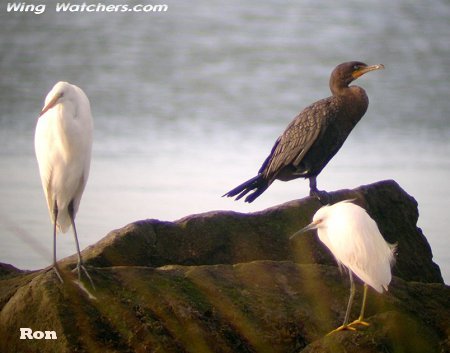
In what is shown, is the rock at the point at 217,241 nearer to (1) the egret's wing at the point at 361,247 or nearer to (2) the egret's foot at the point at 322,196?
(2) the egret's foot at the point at 322,196

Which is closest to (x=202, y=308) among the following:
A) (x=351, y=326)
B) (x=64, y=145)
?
(x=351, y=326)

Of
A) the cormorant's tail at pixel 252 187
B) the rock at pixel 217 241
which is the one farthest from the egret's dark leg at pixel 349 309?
the cormorant's tail at pixel 252 187

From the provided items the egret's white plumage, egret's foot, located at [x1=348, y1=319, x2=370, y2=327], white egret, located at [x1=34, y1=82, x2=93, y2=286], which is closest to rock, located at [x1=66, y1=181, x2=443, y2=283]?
white egret, located at [x1=34, y1=82, x2=93, y2=286]

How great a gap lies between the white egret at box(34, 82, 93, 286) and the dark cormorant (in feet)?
6.47

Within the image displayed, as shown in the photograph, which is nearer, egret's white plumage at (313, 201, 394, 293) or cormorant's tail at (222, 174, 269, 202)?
egret's white plumage at (313, 201, 394, 293)

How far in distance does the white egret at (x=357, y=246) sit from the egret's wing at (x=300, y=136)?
5.60 ft

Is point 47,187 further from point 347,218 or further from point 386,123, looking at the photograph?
point 386,123

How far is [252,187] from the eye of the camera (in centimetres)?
818

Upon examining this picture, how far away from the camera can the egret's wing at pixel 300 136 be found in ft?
26.0

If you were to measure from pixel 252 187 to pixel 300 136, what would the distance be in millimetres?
565

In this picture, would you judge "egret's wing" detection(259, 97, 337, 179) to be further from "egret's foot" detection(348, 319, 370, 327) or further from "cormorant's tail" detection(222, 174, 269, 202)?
"egret's foot" detection(348, 319, 370, 327)

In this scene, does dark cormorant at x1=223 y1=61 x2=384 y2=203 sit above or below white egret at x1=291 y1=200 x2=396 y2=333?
above

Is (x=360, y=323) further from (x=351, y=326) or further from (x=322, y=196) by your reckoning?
(x=322, y=196)

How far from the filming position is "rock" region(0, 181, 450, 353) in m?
5.40
